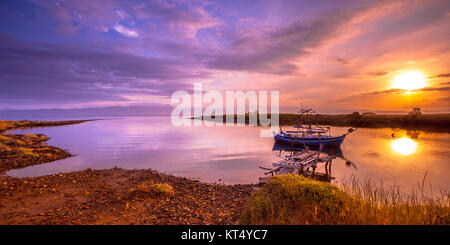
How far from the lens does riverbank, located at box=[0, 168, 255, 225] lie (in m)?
7.49

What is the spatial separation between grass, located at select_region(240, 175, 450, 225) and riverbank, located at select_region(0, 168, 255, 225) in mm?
1636

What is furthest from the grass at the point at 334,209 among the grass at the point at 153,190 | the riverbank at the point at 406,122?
the riverbank at the point at 406,122

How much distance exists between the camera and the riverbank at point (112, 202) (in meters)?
7.49

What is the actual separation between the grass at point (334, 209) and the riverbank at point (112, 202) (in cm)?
164

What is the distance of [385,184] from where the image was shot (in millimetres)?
16047

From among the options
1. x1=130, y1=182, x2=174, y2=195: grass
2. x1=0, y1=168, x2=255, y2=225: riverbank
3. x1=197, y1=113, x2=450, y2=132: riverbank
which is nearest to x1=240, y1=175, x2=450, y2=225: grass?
x1=0, y1=168, x2=255, y2=225: riverbank

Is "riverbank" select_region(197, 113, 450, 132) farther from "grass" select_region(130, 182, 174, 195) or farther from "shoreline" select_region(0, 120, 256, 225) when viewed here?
"grass" select_region(130, 182, 174, 195)

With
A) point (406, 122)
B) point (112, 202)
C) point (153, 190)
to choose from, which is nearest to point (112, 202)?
point (112, 202)

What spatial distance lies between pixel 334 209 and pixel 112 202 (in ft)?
30.7

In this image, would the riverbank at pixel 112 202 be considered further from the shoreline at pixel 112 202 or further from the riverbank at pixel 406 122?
the riverbank at pixel 406 122
